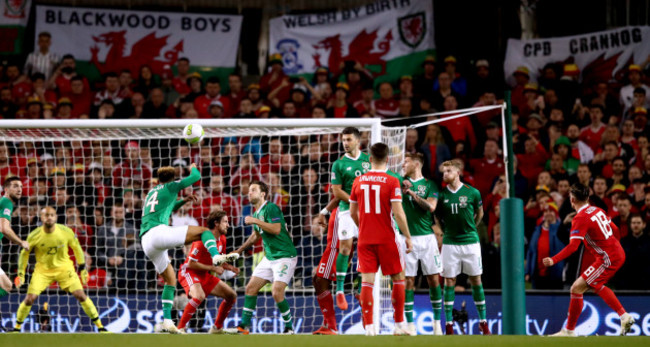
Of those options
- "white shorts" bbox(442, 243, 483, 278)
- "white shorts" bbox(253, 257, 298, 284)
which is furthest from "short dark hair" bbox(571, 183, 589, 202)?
"white shorts" bbox(253, 257, 298, 284)

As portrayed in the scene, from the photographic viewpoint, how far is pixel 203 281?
33.7ft

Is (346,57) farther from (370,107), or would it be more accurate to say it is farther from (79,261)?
(79,261)

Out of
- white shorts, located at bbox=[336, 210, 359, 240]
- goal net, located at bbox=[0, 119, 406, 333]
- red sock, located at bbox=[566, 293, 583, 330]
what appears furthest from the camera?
goal net, located at bbox=[0, 119, 406, 333]

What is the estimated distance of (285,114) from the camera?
1456 cm

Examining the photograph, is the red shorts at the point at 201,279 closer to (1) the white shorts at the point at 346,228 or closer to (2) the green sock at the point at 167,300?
(2) the green sock at the point at 167,300

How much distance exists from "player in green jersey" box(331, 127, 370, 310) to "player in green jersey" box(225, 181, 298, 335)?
68 cm

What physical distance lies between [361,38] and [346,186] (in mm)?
7255

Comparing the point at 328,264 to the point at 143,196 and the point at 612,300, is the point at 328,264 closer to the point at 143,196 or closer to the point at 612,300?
the point at 612,300

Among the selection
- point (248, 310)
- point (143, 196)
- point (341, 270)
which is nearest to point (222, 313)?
point (248, 310)

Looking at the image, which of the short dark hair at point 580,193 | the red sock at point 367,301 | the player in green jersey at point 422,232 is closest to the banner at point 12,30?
the player in green jersey at point 422,232

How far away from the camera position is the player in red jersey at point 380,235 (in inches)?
333

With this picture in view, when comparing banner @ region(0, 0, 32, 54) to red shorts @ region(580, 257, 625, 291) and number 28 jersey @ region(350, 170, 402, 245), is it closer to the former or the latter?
number 28 jersey @ region(350, 170, 402, 245)

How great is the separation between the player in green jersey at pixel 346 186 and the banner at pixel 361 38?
667 cm

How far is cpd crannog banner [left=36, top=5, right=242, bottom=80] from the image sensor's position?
53.4 ft
